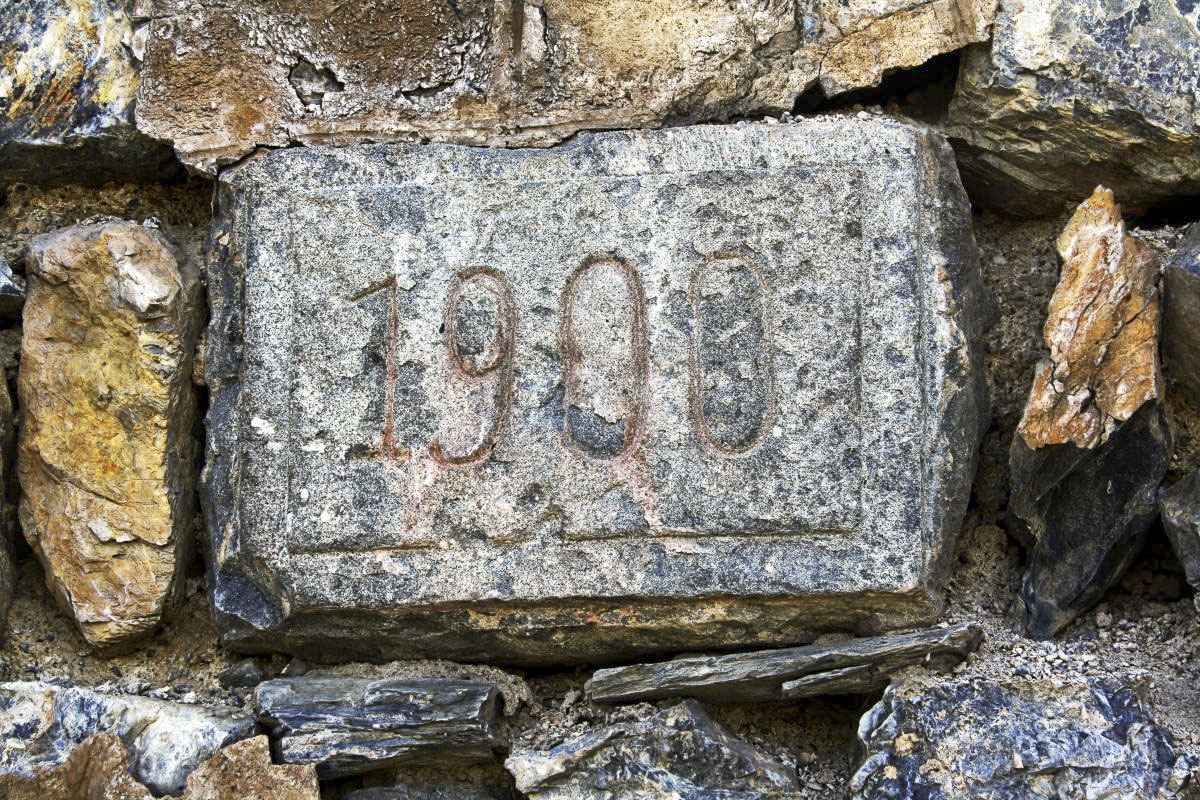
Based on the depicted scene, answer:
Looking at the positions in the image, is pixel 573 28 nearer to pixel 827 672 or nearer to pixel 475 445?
pixel 475 445

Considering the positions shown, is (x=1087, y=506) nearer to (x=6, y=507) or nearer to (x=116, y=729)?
(x=116, y=729)

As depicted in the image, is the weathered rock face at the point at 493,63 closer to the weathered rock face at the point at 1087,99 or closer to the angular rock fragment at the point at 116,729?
the weathered rock face at the point at 1087,99

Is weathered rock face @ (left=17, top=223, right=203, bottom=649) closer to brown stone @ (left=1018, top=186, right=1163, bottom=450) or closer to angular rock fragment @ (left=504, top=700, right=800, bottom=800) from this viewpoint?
angular rock fragment @ (left=504, top=700, right=800, bottom=800)

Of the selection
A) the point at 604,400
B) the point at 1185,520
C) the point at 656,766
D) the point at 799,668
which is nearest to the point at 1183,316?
Answer: the point at 1185,520

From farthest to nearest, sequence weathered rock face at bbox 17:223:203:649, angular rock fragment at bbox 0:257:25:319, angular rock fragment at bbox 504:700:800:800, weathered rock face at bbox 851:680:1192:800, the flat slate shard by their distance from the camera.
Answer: angular rock fragment at bbox 0:257:25:319 < weathered rock face at bbox 17:223:203:649 < the flat slate shard < angular rock fragment at bbox 504:700:800:800 < weathered rock face at bbox 851:680:1192:800

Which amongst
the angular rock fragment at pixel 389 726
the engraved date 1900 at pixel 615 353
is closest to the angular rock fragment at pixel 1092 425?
the engraved date 1900 at pixel 615 353

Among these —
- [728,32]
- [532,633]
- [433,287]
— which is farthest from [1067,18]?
[532,633]

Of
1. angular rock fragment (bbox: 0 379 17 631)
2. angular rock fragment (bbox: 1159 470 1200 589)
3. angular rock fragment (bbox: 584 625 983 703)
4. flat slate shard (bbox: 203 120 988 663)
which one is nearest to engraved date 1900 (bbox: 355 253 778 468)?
flat slate shard (bbox: 203 120 988 663)
